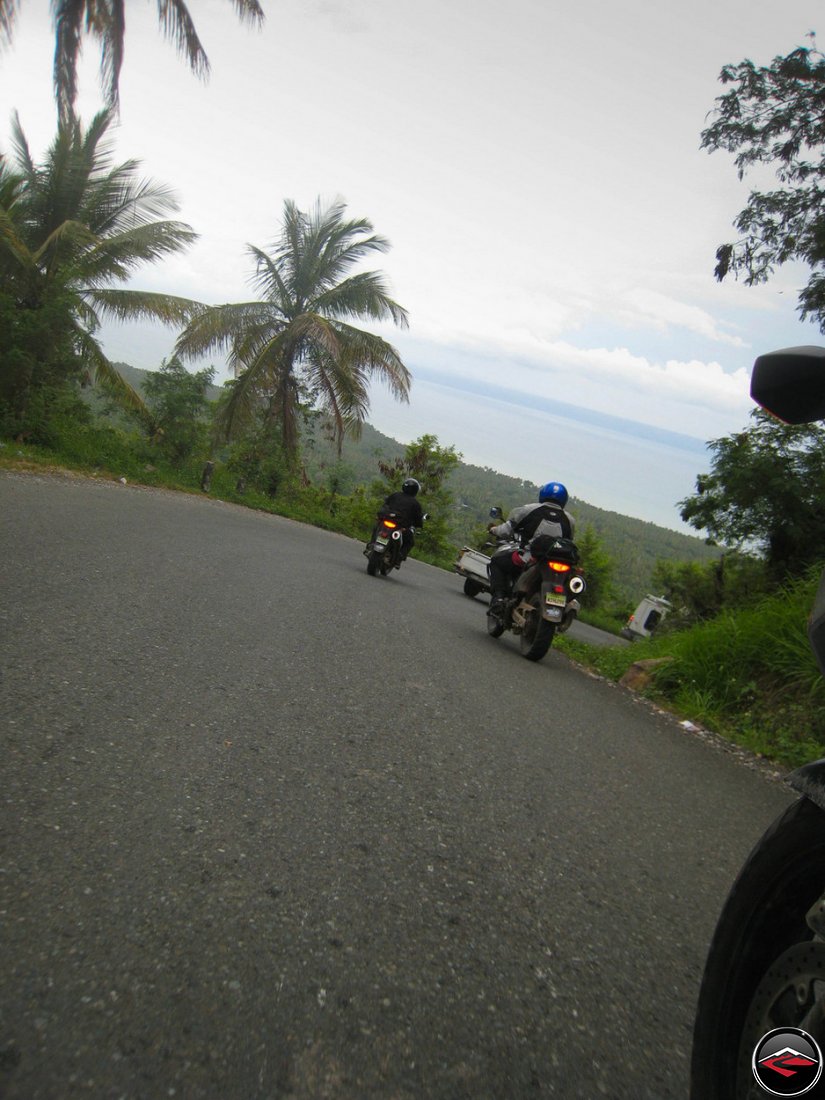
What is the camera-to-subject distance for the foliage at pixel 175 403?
760 inches

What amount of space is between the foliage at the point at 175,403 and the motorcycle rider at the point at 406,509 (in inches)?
373

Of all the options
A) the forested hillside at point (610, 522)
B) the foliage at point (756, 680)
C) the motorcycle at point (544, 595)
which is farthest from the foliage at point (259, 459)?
the forested hillside at point (610, 522)

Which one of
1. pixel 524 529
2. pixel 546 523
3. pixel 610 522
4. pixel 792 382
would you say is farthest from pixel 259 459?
pixel 610 522

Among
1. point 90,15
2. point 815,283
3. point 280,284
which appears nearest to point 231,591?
point 815,283

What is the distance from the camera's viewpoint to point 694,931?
253cm

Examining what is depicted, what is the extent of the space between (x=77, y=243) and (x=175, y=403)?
4.72 meters

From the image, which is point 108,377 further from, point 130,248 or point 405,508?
point 405,508

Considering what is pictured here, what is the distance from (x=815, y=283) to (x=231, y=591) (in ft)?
29.6

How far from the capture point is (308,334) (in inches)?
787

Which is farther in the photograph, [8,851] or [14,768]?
[14,768]

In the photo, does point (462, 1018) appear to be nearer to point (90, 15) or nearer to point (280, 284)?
point (90, 15)

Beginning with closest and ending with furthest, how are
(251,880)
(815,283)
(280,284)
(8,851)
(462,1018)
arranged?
(462,1018)
(8,851)
(251,880)
(815,283)
(280,284)

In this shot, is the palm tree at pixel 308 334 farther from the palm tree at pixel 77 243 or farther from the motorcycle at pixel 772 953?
the motorcycle at pixel 772 953

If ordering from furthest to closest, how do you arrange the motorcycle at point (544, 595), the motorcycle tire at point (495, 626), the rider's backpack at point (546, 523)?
the motorcycle tire at point (495, 626) → the rider's backpack at point (546, 523) → the motorcycle at point (544, 595)
